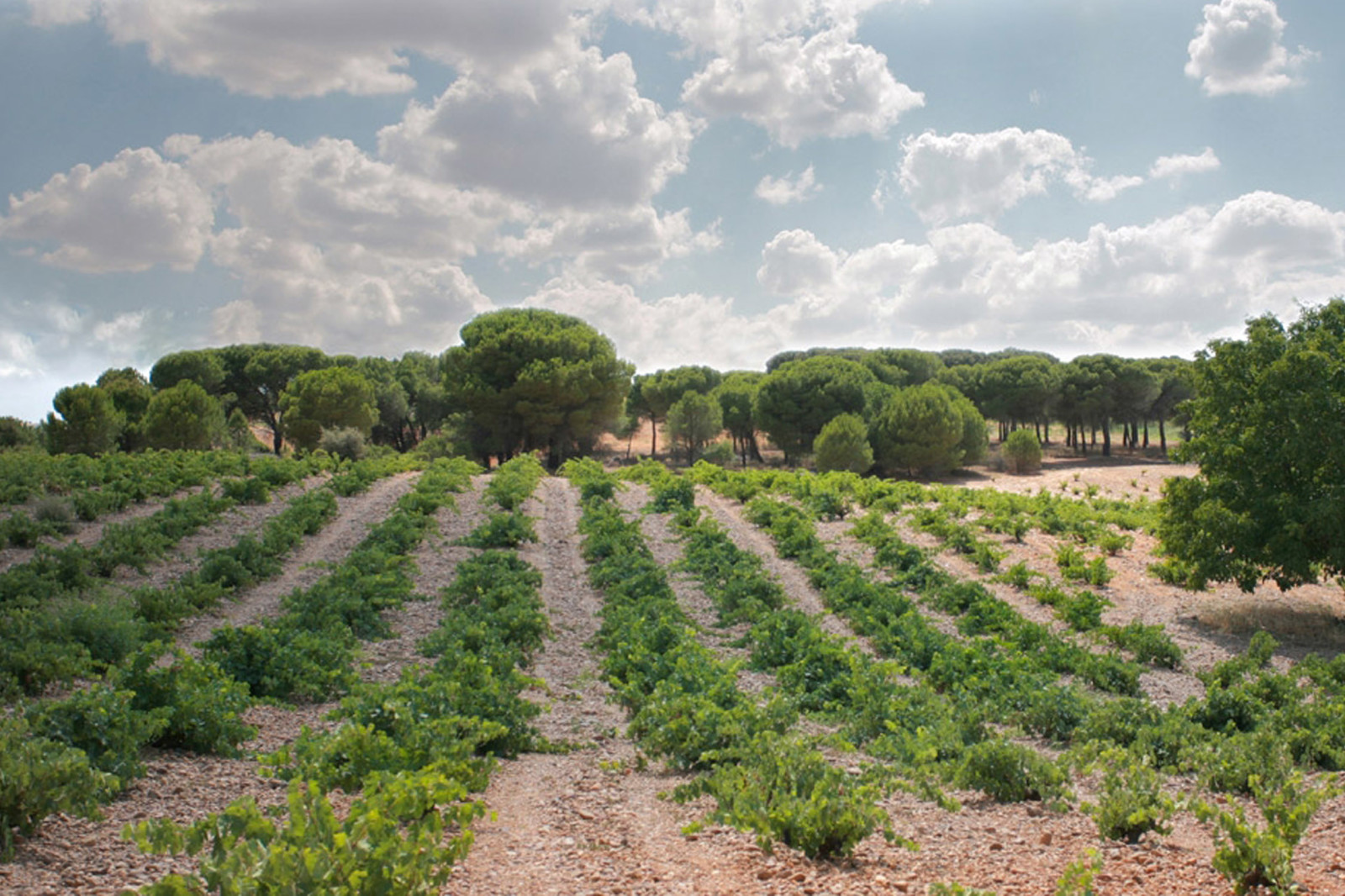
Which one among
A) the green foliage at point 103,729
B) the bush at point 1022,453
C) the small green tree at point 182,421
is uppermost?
the small green tree at point 182,421

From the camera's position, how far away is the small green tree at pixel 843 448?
49.4 metres

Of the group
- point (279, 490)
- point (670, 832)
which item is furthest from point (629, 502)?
point (670, 832)

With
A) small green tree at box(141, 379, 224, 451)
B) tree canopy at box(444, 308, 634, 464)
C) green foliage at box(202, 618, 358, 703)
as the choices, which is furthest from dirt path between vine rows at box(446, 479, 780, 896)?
small green tree at box(141, 379, 224, 451)

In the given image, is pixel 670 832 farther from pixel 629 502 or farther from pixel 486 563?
pixel 629 502

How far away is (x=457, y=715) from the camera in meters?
7.43

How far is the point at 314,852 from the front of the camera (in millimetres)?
4137

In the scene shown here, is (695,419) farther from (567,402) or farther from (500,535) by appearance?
(500,535)

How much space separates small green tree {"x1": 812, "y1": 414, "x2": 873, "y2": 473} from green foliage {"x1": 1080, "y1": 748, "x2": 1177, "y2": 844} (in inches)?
1694

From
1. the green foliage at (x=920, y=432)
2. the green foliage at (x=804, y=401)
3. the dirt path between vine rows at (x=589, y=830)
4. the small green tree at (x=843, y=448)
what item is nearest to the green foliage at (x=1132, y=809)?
the dirt path between vine rows at (x=589, y=830)

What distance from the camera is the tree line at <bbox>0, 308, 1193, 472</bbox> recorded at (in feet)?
147

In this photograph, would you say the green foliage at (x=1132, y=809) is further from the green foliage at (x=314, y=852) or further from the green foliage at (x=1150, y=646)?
the green foliage at (x=1150, y=646)

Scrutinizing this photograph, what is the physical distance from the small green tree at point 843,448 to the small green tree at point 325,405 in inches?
952

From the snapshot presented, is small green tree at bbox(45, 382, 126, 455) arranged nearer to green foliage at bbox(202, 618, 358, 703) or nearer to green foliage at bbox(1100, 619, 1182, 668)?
green foliage at bbox(202, 618, 358, 703)

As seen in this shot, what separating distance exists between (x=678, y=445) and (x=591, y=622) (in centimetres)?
5259
